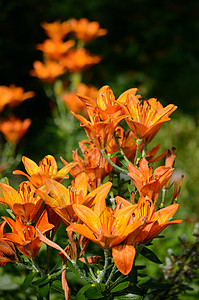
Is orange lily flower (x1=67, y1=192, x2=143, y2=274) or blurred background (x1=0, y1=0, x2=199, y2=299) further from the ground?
blurred background (x1=0, y1=0, x2=199, y2=299)

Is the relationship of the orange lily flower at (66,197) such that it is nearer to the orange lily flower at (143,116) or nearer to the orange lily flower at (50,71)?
the orange lily flower at (143,116)

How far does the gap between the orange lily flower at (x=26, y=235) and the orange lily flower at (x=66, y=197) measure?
35mm

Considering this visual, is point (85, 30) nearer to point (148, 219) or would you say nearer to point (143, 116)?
point (143, 116)

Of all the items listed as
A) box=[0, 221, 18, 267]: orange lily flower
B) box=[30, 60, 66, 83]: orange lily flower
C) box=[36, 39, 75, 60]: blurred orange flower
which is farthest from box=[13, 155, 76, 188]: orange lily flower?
box=[36, 39, 75, 60]: blurred orange flower

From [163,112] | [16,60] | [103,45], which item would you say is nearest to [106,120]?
[163,112]

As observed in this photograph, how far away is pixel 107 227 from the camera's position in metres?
0.64

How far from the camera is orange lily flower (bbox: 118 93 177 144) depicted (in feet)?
2.48

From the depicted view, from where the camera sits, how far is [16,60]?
11.2ft

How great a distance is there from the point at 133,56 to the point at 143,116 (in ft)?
11.5

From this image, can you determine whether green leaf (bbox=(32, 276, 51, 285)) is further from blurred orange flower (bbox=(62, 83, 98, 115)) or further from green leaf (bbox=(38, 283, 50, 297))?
blurred orange flower (bbox=(62, 83, 98, 115))

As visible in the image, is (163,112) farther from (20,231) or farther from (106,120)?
(20,231)

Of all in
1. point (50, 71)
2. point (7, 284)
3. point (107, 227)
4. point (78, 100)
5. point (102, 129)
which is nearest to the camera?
point (107, 227)

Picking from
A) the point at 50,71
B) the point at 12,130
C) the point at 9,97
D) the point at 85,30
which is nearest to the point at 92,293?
the point at 9,97

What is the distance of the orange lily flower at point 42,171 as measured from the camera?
2.39 feet
